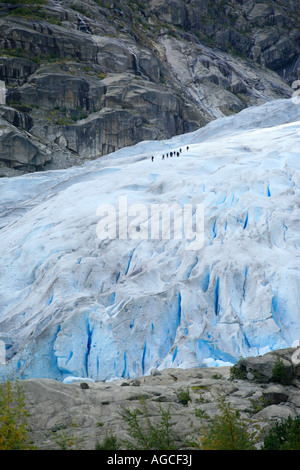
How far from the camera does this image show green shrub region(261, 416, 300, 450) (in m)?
7.84

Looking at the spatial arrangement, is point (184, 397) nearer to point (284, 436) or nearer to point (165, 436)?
point (165, 436)

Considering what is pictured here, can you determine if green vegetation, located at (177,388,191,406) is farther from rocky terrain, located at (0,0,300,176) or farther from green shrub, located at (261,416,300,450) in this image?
rocky terrain, located at (0,0,300,176)

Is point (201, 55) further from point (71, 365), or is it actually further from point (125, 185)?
point (71, 365)

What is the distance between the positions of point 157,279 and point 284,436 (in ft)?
34.5

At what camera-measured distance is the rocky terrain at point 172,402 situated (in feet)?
29.5

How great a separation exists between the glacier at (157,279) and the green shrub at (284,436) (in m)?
6.83

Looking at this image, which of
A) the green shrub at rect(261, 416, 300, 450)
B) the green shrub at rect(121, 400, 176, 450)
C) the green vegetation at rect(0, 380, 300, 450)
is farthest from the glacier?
the green shrub at rect(261, 416, 300, 450)

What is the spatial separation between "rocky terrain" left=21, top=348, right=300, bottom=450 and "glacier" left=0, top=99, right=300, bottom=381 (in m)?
3.71

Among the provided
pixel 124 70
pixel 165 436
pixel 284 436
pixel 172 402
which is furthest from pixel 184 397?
pixel 124 70

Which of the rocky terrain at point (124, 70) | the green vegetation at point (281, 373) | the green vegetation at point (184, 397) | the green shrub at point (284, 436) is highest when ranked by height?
the rocky terrain at point (124, 70)

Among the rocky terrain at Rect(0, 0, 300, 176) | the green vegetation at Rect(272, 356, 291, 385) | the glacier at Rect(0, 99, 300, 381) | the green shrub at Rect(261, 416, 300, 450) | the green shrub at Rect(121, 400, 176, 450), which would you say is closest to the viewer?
the green shrub at Rect(261, 416, 300, 450)

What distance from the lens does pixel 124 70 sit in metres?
68.7

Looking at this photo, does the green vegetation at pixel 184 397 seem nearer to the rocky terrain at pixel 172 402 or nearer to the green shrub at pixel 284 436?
the rocky terrain at pixel 172 402

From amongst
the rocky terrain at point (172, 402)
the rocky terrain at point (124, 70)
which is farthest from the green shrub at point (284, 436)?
the rocky terrain at point (124, 70)
